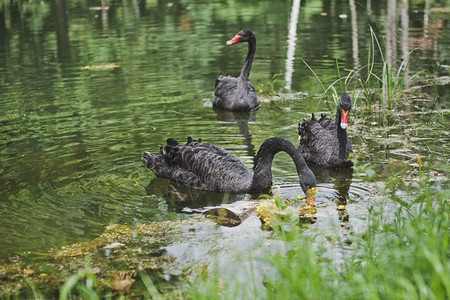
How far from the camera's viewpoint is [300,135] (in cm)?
691

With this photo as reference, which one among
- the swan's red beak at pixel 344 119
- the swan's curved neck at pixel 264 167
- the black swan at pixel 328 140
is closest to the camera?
the swan's curved neck at pixel 264 167

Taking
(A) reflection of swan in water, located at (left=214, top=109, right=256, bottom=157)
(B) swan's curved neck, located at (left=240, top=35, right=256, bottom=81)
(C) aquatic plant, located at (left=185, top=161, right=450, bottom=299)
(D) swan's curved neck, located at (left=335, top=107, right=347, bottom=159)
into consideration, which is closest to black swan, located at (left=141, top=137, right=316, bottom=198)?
(D) swan's curved neck, located at (left=335, top=107, right=347, bottom=159)

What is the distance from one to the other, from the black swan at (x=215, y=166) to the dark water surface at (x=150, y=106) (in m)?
0.12

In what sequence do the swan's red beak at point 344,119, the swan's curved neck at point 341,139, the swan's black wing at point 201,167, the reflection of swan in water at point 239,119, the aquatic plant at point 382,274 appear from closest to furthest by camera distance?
1. the aquatic plant at point 382,274
2. the swan's black wing at point 201,167
3. the swan's red beak at point 344,119
4. the swan's curved neck at point 341,139
5. the reflection of swan in water at point 239,119

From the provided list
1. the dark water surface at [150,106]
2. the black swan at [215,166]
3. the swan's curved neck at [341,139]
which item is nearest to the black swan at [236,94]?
the dark water surface at [150,106]

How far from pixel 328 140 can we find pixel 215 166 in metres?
1.32

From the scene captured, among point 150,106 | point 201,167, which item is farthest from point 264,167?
point 150,106

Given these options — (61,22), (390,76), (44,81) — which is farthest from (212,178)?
(61,22)

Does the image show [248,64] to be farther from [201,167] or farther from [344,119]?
[201,167]

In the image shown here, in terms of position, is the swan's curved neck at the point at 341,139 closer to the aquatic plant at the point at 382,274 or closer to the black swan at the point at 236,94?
the aquatic plant at the point at 382,274

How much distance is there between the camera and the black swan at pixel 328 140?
20.1ft

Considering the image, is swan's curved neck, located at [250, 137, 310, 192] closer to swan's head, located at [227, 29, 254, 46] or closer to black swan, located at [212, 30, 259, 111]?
black swan, located at [212, 30, 259, 111]

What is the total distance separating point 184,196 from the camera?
19.4 feet

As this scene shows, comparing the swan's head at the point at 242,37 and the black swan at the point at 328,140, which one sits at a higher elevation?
the swan's head at the point at 242,37
